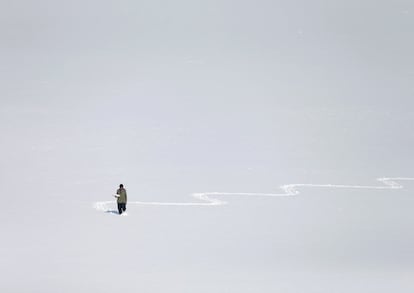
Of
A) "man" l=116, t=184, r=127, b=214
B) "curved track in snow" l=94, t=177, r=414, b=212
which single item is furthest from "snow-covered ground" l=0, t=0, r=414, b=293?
"man" l=116, t=184, r=127, b=214

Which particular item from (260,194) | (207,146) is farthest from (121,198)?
(207,146)

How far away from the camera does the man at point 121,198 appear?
133ft

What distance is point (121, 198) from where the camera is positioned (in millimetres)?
40719

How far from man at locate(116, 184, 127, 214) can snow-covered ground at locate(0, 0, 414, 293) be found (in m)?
0.43

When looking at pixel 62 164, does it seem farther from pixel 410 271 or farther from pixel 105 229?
pixel 410 271

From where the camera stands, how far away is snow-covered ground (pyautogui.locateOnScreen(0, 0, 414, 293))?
1387 inches

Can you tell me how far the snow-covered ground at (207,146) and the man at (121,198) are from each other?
43cm

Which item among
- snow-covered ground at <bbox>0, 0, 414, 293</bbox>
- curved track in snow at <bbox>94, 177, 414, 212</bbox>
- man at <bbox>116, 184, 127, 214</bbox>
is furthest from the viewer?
curved track in snow at <bbox>94, 177, 414, 212</bbox>

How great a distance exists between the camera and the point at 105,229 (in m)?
38.7

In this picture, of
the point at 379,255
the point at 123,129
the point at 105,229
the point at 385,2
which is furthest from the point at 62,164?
the point at 385,2

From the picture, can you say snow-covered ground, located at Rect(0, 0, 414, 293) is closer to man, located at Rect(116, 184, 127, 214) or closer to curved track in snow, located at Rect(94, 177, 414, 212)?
curved track in snow, located at Rect(94, 177, 414, 212)

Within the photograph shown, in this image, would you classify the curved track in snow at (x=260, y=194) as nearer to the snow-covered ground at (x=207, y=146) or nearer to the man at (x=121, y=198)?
the snow-covered ground at (x=207, y=146)

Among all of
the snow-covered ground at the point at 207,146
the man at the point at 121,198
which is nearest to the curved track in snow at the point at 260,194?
the snow-covered ground at the point at 207,146

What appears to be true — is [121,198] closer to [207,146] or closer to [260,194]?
[260,194]
